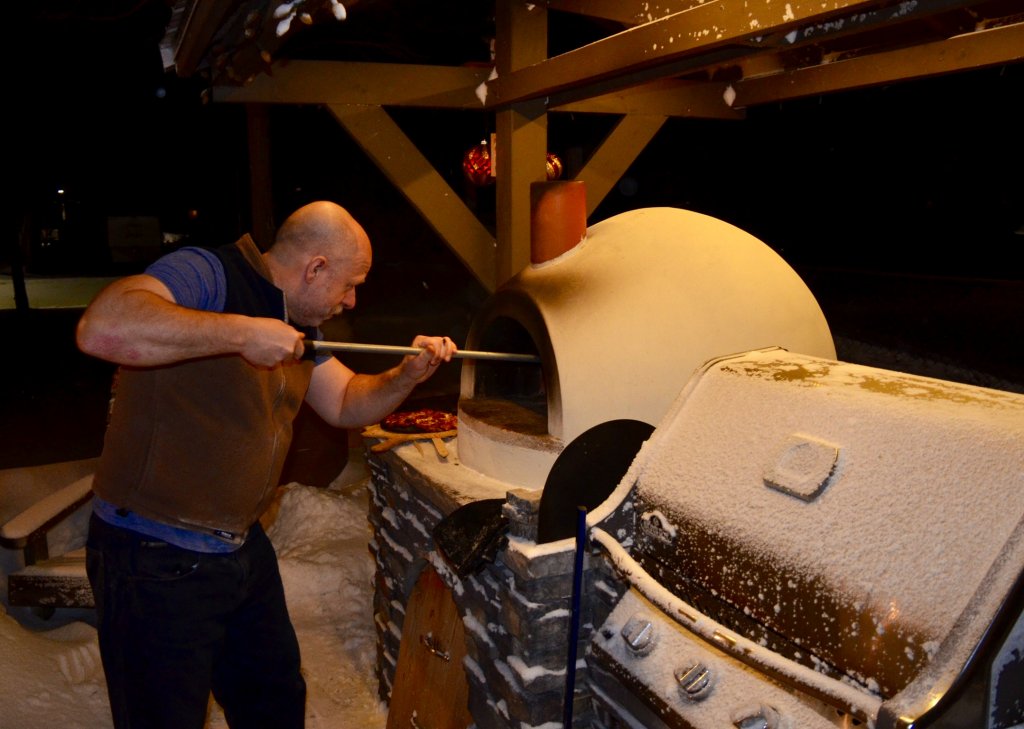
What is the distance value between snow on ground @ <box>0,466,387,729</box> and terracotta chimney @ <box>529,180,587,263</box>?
222 centimetres

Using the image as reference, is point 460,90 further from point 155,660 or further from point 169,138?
point 169,138

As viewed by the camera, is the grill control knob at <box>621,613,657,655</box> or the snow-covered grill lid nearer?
the snow-covered grill lid

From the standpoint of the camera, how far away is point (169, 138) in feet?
67.2

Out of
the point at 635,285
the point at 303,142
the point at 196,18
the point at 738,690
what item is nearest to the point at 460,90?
the point at 196,18

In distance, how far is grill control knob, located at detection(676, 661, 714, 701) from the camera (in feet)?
6.07

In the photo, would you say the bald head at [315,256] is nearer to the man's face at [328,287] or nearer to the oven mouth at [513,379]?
the man's face at [328,287]

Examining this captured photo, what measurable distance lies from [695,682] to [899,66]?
131 inches

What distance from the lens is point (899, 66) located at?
387cm

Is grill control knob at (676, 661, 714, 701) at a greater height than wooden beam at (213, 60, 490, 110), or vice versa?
wooden beam at (213, 60, 490, 110)

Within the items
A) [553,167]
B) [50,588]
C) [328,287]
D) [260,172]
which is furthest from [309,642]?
[260,172]

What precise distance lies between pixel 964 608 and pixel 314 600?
384 centimetres

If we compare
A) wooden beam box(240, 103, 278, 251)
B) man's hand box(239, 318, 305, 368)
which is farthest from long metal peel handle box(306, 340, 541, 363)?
wooden beam box(240, 103, 278, 251)

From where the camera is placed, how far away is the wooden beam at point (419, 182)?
450cm

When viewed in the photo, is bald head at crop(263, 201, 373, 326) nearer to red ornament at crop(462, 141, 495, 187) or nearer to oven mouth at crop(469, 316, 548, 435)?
oven mouth at crop(469, 316, 548, 435)
